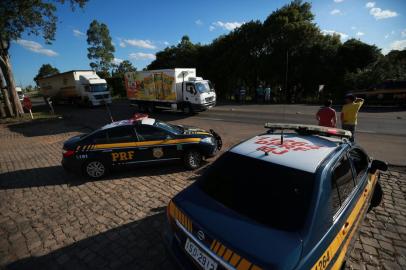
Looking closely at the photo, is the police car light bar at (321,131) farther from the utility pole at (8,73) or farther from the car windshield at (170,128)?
the utility pole at (8,73)

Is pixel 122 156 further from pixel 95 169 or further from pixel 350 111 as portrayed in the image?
pixel 350 111

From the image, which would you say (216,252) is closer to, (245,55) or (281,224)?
(281,224)

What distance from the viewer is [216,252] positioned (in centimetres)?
205

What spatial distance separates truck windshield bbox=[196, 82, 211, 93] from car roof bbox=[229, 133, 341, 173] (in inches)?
523

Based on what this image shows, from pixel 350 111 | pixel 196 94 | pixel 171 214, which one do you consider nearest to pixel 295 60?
pixel 196 94

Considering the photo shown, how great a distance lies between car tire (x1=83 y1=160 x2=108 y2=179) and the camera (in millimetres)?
6363

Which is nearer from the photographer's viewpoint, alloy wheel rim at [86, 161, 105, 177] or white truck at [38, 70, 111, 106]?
alloy wheel rim at [86, 161, 105, 177]

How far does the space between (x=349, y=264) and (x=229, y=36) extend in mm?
32083

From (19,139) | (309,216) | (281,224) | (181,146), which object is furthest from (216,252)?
(19,139)

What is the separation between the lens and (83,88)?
25.7 m

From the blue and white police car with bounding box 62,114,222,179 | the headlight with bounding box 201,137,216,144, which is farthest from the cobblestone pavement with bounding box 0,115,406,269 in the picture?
the headlight with bounding box 201,137,216,144

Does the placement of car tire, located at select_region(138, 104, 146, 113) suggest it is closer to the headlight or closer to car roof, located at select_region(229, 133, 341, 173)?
the headlight

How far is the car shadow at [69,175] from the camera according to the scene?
6.46 m

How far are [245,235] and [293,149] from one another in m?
1.32
